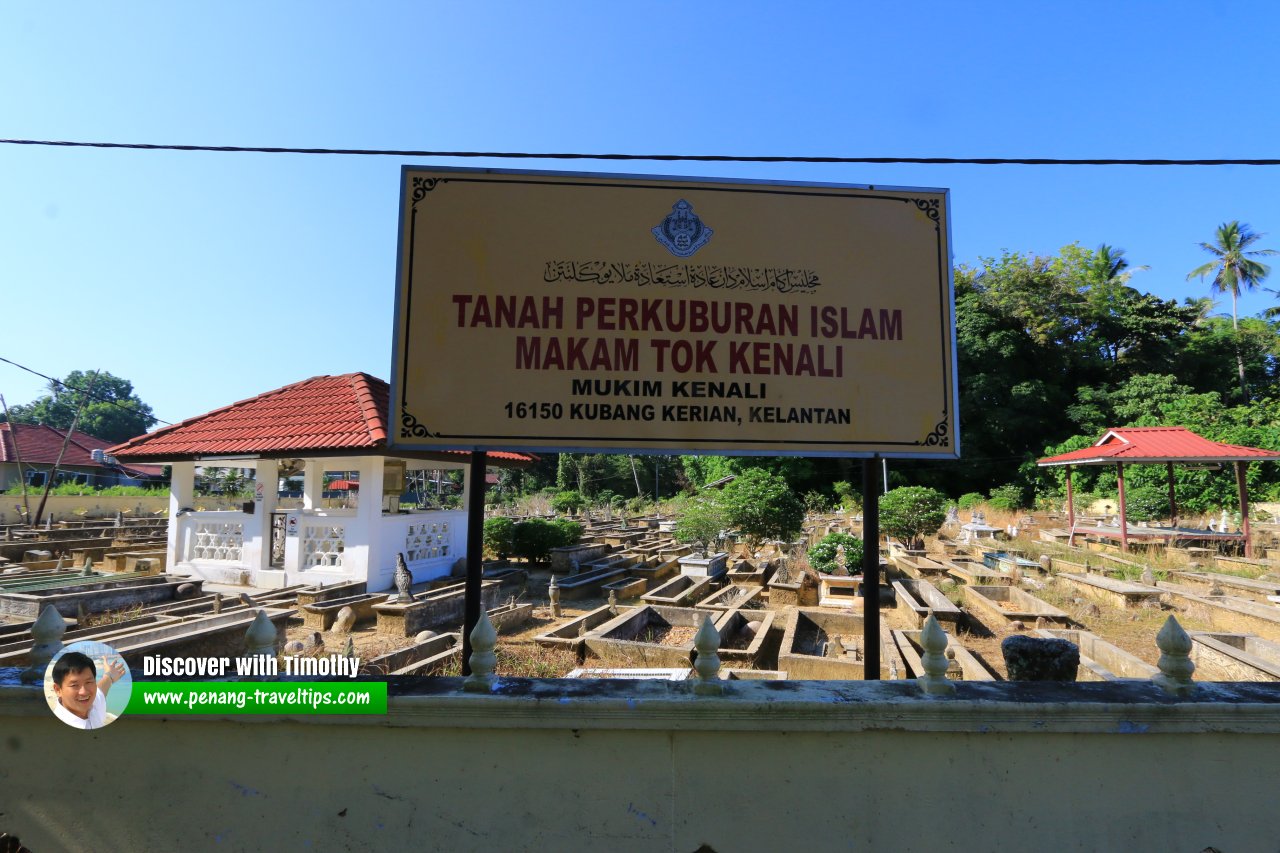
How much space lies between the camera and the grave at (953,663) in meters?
5.73

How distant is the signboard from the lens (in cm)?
298

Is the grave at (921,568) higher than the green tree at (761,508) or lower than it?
lower

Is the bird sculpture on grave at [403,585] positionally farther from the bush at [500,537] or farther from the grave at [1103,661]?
the grave at [1103,661]

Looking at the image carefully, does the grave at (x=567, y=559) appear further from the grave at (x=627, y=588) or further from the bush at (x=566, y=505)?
the bush at (x=566, y=505)

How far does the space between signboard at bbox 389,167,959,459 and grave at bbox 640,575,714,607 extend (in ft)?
22.3

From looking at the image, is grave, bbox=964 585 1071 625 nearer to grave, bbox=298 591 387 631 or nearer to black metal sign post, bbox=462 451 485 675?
black metal sign post, bbox=462 451 485 675

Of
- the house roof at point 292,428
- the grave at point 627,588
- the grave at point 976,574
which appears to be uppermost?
the house roof at point 292,428

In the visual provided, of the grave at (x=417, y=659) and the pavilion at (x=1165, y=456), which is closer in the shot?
the grave at (x=417, y=659)

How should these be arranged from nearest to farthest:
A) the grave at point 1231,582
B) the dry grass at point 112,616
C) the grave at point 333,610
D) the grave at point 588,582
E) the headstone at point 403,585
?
the dry grass at point 112,616, the grave at point 333,610, the headstone at point 403,585, the grave at point 1231,582, the grave at point 588,582

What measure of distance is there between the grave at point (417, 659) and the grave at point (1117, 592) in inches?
405

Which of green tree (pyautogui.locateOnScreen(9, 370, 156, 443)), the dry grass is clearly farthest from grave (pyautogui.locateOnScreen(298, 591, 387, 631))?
green tree (pyautogui.locateOnScreen(9, 370, 156, 443))

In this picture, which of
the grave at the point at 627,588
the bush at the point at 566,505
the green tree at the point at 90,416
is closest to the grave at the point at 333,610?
the grave at the point at 627,588

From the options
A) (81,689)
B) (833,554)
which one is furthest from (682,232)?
A: (833,554)

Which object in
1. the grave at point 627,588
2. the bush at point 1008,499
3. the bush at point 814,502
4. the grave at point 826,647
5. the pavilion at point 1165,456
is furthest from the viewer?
the bush at point 1008,499
